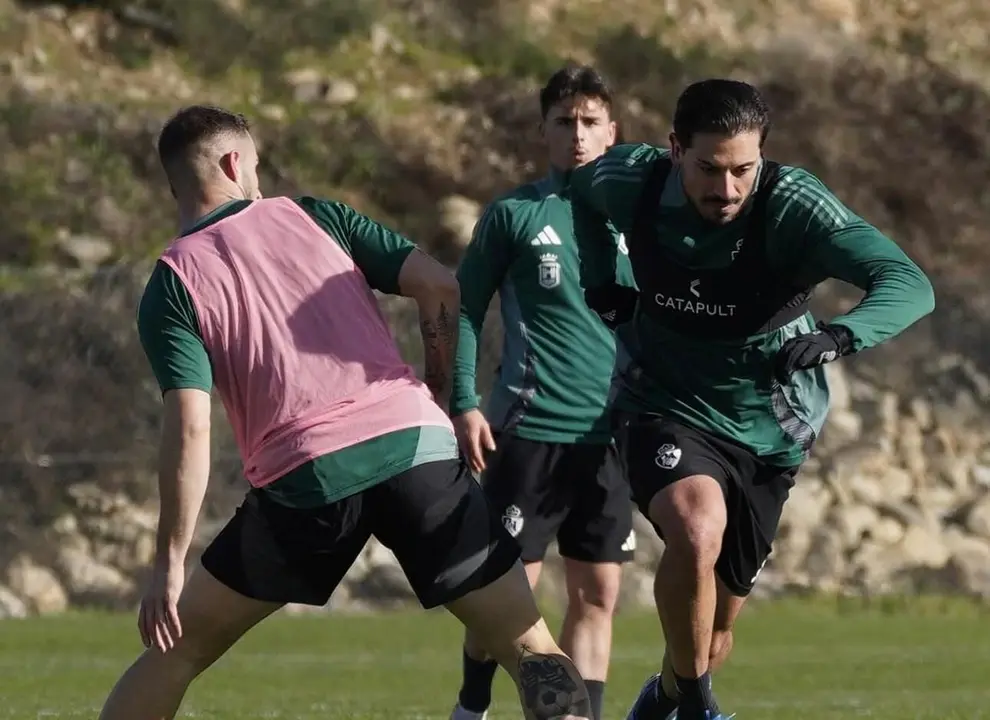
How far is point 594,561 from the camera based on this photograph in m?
8.02

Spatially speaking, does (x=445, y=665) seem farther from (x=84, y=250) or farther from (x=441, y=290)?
(x=84, y=250)

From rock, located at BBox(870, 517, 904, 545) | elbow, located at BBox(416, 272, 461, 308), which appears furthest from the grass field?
elbow, located at BBox(416, 272, 461, 308)

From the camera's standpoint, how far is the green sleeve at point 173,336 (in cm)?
527

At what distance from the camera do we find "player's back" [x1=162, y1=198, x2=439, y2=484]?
534 centimetres

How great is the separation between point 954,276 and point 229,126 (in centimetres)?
1860

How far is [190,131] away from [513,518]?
2.94 m

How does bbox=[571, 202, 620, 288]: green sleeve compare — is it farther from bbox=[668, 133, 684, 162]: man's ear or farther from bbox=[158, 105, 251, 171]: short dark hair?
bbox=[158, 105, 251, 171]: short dark hair

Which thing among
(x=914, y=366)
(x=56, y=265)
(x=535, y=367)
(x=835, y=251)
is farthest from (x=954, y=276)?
(x=835, y=251)

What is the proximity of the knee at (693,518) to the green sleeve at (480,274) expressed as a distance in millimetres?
1733

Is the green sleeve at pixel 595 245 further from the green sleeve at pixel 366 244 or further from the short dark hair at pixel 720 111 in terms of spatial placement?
the green sleeve at pixel 366 244

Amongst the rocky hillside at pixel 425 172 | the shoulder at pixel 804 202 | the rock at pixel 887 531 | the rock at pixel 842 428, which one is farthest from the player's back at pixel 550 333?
the rock at pixel 842 428

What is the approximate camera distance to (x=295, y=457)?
5.35 metres

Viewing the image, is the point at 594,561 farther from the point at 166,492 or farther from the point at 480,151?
the point at 480,151

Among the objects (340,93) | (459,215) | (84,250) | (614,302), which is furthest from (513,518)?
(340,93)
